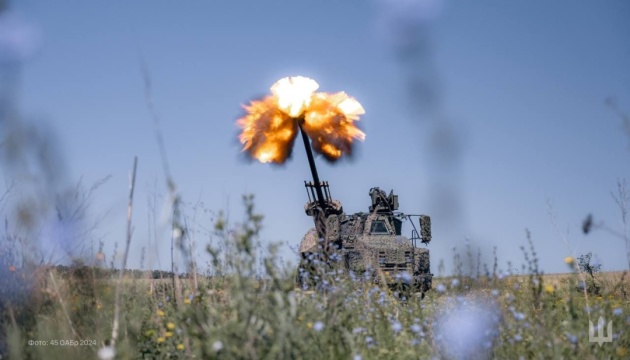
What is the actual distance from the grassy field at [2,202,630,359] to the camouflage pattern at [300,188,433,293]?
790 cm

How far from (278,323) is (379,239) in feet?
41.9

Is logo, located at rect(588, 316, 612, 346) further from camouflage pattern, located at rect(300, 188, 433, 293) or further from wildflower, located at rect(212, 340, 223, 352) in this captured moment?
camouflage pattern, located at rect(300, 188, 433, 293)

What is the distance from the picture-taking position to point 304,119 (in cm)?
984

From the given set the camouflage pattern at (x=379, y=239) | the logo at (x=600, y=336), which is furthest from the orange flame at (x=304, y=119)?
the logo at (x=600, y=336)

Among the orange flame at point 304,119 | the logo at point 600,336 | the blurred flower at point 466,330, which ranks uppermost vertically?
the orange flame at point 304,119

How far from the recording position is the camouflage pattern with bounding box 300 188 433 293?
1508 centimetres

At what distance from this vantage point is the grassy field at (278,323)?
3654 millimetres

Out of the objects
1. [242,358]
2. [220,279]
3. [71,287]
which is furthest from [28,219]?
[242,358]

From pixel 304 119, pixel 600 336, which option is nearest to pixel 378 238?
pixel 304 119

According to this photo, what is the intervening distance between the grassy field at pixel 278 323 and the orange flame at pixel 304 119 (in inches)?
123

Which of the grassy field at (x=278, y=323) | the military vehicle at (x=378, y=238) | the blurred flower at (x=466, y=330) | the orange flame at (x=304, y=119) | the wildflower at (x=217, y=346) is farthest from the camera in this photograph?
the military vehicle at (x=378, y=238)

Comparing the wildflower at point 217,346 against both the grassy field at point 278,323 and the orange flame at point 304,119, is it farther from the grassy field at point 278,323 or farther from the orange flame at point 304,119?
the orange flame at point 304,119

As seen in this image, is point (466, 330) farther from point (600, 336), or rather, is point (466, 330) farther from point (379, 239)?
point (379, 239)

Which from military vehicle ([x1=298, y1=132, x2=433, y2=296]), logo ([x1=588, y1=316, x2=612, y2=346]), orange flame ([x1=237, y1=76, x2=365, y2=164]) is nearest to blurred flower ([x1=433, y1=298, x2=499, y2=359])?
logo ([x1=588, y1=316, x2=612, y2=346])
